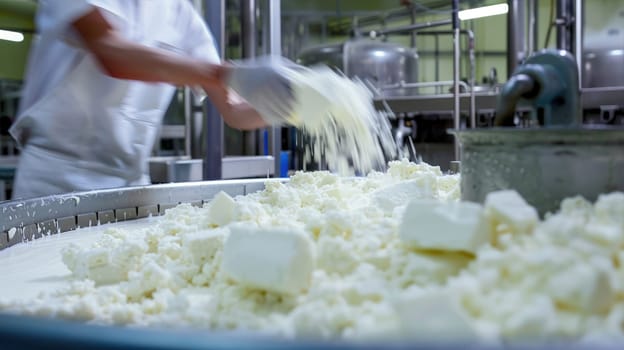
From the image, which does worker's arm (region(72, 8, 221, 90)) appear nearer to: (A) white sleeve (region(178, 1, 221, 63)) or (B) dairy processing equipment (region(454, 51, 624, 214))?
(A) white sleeve (region(178, 1, 221, 63))

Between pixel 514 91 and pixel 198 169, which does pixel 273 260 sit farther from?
pixel 198 169

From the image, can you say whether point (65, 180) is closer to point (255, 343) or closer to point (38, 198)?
point (38, 198)

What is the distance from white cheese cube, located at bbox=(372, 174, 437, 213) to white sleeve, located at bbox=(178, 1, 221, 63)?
105cm

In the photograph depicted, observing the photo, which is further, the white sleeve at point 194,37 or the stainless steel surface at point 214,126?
the stainless steel surface at point 214,126

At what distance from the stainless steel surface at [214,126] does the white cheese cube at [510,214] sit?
1659mm

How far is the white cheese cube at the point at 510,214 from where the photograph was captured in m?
0.67

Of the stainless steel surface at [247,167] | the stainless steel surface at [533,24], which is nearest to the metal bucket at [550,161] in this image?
the stainless steel surface at [247,167]

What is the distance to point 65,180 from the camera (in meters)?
1.73

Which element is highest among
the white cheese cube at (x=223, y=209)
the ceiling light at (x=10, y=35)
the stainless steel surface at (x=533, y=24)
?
the stainless steel surface at (x=533, y=24)

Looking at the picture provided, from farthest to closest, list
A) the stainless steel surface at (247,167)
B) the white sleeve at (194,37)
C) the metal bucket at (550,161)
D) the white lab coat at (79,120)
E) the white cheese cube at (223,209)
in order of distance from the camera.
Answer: the stainless steel surface at (247,167) → the white sleeve at (194,37) → the white lab coat at (79,120) → the white cheese cube at (223,209) → the metal bucket at (550,161)

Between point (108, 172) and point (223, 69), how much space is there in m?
0.64

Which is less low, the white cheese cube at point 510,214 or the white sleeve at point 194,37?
the white sleeve at point 194,37

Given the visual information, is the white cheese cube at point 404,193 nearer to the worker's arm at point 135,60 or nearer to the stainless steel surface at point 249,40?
the worker's arm at point 135,60

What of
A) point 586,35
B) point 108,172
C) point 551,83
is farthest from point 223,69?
point 586,35
